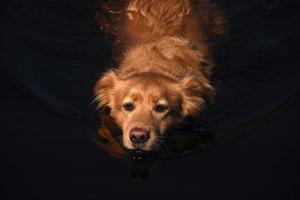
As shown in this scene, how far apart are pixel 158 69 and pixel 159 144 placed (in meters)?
1.17

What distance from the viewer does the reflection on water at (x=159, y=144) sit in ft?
21.6

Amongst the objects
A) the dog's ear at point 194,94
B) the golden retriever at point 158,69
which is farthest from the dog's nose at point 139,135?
the dog's ear at point 194,94

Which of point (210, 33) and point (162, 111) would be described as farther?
point (210, 33)

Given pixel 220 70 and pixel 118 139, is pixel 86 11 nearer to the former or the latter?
pixel 220 70

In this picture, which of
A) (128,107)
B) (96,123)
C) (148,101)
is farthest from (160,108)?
(96,123)

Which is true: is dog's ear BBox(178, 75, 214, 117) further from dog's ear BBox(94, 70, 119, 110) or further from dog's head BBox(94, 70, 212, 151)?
dog's ear BBox(94, 70, 119, 110)

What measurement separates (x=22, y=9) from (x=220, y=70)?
3422 millimetres

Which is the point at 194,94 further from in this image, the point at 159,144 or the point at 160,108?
the point at 159,144

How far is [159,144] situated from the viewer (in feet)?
21.9

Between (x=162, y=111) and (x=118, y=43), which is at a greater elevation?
(x=118, y=43)

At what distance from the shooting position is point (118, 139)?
704 cm

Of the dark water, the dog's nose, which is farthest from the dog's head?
the dark water

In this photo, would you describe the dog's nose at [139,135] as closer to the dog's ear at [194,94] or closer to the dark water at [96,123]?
the dark water at [96,123]

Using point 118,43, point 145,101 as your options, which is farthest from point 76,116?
point 118,43
